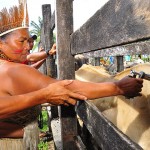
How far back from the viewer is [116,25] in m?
1.46

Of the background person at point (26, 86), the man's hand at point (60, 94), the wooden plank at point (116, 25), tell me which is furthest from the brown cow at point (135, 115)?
the wooden plank at point (116, 25)

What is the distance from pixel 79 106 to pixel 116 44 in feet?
3.38

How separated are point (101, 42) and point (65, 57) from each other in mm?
1093

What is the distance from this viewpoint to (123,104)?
102 inches

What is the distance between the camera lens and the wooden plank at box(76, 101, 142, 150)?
4.45ft

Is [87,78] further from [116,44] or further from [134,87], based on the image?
[116,44]

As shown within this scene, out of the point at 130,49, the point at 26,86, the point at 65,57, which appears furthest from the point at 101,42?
the point at 65,57

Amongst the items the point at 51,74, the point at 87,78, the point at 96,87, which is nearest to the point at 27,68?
the point at 96,87

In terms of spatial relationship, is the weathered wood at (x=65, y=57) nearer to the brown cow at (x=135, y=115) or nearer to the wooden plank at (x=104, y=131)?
the brown cow at (x=135, y=115)

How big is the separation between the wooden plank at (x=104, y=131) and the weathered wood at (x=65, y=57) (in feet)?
1.80

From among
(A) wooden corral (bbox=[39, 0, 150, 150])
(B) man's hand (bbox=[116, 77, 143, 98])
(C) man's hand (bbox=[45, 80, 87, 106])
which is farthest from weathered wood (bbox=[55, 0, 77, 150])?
(B) man's hand (bbox=[116, 77, 143, 98])

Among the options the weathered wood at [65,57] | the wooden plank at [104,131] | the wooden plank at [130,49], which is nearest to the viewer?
the wooden plank at [130,49]

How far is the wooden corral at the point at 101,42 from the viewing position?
47.7 inches

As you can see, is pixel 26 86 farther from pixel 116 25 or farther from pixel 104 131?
pixel 116 25
